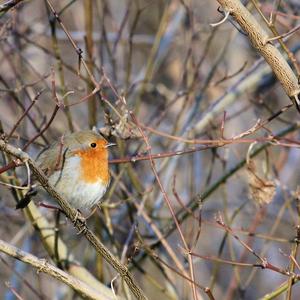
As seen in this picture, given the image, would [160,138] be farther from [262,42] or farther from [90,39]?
[262,42]

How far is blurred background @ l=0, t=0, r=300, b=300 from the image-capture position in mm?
3646

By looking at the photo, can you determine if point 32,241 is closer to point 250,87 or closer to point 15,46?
point 15,46

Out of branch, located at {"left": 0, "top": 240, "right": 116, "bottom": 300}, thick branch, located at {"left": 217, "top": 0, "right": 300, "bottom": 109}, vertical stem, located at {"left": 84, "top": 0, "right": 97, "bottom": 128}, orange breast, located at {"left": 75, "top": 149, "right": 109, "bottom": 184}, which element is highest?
vertical stem, located at {"left": 84, "top": 0, "right": 97, "bottom": 128}

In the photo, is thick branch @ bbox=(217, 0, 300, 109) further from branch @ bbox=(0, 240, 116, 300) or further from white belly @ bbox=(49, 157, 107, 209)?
white belly @ bbox=(49, 157, 107, 209)

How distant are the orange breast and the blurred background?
16 centimetres

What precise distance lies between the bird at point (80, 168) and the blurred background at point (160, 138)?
0.17 m

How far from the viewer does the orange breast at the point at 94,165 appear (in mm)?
3871

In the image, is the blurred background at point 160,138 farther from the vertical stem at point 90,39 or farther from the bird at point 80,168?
the bird at point 80,168

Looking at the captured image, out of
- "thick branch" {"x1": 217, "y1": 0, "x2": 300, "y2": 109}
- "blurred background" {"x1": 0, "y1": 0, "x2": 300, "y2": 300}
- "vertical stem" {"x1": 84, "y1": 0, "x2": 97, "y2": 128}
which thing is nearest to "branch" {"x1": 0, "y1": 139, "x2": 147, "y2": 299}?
"blurred background" {"x1": 0, "y1": 0, "x2": 300, "y2": 300}

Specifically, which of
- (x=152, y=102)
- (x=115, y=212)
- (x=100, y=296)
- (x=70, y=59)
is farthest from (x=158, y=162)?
(x=70, y=59)

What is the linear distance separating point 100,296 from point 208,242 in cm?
532

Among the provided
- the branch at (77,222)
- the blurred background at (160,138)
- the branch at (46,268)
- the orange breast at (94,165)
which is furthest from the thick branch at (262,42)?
the orange breast at (94,165)

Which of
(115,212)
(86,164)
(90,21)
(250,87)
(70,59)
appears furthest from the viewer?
(70,59)

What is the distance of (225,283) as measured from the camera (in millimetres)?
8312
